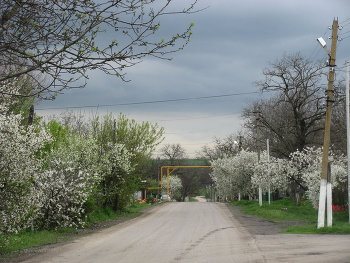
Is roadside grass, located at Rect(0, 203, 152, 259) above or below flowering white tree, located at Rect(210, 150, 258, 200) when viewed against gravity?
below

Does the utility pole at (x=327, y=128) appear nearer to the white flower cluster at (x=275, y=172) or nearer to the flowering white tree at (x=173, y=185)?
the white flower cluster at (x=275, y=172)

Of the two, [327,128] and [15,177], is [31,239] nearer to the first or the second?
→ [15,177]

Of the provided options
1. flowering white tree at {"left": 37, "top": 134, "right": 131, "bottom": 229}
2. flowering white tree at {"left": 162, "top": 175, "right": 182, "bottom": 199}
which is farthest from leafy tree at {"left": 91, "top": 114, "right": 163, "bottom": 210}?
flowering white tree at {"left": 162, "top": 175, "right": 182, "bottom": 199}

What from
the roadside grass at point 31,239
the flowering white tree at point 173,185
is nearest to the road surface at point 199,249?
the roadside grass at point 31,239

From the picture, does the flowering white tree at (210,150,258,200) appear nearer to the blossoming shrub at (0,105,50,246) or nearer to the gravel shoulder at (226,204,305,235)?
the gravel shoulder at (226,204,305,235)

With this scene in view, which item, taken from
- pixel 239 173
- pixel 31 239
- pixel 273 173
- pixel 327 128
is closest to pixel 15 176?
pixel 31 239

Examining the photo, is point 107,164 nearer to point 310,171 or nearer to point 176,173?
point 310,171

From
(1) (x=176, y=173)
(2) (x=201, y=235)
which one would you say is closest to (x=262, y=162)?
(2) (x=201, y=235)

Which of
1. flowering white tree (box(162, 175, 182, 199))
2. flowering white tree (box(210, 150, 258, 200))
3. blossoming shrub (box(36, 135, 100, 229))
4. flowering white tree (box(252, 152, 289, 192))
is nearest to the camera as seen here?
blossoming shrub (box(36, 135, 100, 229))

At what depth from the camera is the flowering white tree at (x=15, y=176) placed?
43.0 ft

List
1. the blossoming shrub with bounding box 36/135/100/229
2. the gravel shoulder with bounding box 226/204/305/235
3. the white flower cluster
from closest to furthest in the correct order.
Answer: the blossoming shrub with bounding box 36/135/100/229 → the gravel shoulder with bounding box 226/204/305/235 → the white flower cluster

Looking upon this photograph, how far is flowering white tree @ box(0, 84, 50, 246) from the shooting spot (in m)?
13.1

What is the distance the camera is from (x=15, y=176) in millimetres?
13906

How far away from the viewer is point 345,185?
28875mm
